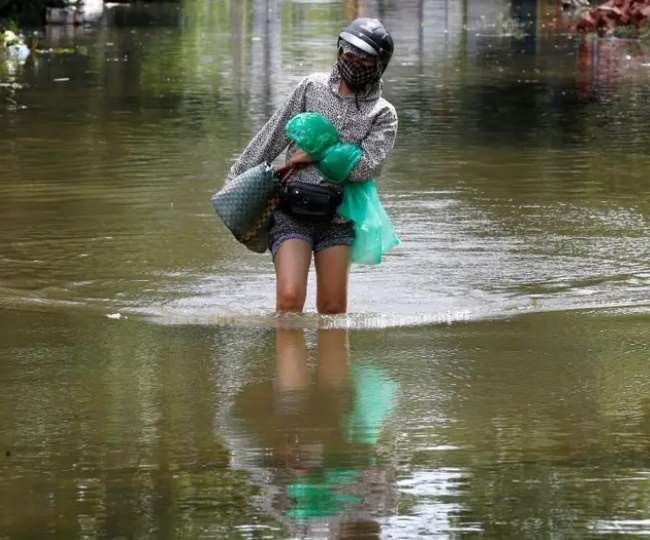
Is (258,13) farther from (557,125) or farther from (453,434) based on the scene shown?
(453,434)

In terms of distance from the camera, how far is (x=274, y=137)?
754 cm

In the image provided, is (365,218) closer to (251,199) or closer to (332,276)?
(332,276)

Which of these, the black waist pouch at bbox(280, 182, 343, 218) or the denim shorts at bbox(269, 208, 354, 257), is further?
the denim shorts at bbox(269, 208, 354, 257)

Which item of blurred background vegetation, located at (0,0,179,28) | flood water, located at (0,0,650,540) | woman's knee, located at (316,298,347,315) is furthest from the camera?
blurred background vegetation, located at (0,0,179,28)

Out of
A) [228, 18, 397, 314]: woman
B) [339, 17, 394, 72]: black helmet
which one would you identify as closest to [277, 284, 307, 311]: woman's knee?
[228, 18, 397, 314]: woman

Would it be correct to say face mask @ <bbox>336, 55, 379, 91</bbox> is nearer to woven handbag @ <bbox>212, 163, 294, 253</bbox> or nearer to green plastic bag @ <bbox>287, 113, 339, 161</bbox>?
green plastic bag @ <bbox>287, 113, 339, 161</bbox>

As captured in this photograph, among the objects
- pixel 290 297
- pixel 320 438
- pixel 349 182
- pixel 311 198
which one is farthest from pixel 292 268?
pixel 320 438

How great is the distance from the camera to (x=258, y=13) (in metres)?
39.7

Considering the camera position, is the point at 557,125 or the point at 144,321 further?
the point at 557,125

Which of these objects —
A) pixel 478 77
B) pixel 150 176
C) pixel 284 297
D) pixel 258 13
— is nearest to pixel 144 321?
pixel 284 297

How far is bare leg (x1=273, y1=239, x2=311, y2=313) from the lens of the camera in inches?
294

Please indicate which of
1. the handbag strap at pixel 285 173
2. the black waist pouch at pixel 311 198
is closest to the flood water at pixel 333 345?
the black waist pouch at pixel 311 198

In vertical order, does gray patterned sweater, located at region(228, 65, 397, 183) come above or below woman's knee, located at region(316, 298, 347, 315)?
above

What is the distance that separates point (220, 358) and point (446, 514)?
7.78ft
